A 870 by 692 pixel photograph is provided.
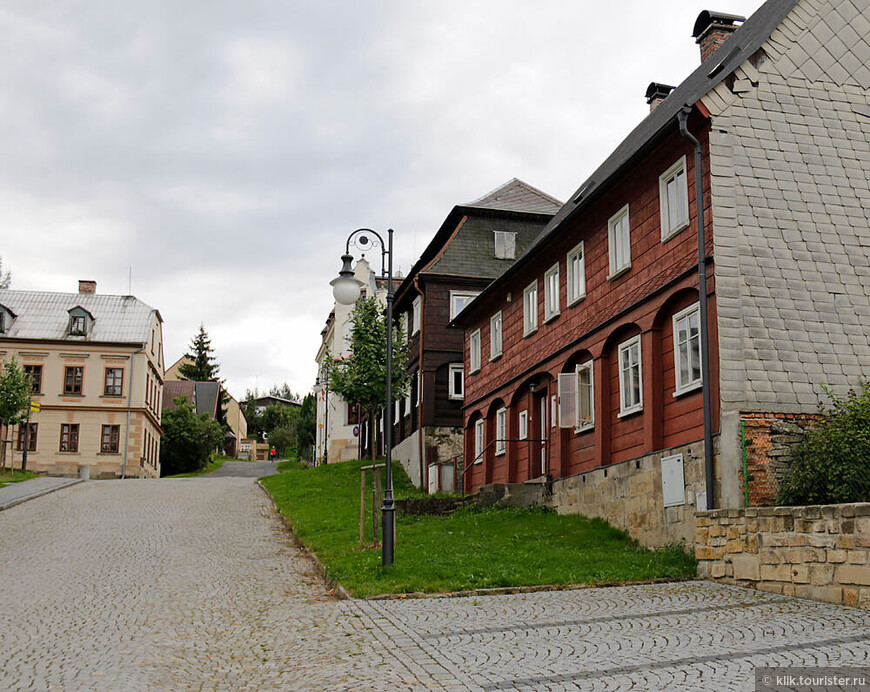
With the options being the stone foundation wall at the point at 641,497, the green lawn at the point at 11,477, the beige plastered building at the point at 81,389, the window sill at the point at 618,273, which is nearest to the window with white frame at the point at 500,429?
Answer: the stone foundation wall at the point at 641,497

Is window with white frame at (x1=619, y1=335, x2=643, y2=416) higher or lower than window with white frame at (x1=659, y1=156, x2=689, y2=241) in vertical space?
lower

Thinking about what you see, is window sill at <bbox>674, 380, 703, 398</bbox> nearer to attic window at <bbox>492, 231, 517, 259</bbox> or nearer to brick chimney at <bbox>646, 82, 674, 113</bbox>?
brick chimney at <bbox>646, 82, 674, 113</bbox>

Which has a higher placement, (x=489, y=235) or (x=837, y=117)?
(x=489, y=235)

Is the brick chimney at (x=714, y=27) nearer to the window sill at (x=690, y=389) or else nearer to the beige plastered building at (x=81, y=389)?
the window sill at (x=690, y=389)

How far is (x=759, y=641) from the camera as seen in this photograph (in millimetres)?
9562

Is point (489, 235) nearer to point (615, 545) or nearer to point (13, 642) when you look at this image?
point (615, 545)

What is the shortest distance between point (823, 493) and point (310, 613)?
6.88m

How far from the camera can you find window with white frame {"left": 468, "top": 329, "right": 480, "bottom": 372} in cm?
3029

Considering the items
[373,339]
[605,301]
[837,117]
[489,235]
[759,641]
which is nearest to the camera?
[759,641]

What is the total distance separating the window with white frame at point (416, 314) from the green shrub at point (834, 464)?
22.1 meters

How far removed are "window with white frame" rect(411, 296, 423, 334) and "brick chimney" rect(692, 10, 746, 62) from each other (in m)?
15.3

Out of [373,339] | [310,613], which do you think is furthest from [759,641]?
[373,339]

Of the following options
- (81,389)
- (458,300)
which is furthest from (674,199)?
(81,389)

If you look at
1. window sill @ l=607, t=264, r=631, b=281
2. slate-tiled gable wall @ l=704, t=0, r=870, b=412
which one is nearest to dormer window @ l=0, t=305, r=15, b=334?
window sill @ l=607, t=264, r=631, b=281
